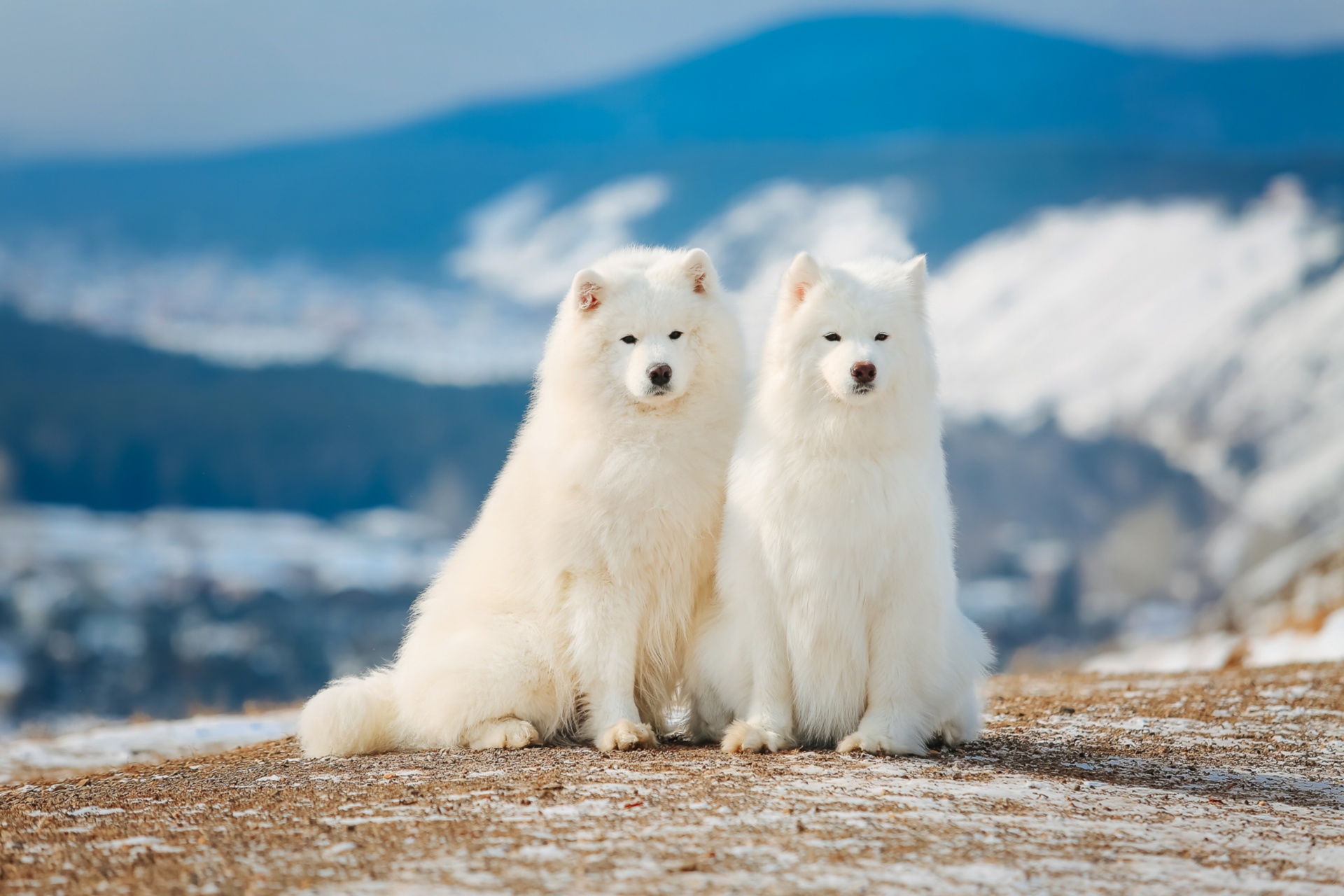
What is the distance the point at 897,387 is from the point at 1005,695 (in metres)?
3.61

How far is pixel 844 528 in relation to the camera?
4.97 metres

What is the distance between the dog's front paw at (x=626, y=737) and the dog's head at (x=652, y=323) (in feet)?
4.90

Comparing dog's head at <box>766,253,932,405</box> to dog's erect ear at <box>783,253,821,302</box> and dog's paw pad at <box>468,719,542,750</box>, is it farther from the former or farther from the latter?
dog's paw pad at <box>468,719,542,750</box>

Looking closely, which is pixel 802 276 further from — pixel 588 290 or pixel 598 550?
pixel 598 550

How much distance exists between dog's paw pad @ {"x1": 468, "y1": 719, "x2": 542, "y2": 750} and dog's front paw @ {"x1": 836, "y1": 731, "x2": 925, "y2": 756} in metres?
1.48

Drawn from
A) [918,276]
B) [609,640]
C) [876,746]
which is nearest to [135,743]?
[609,640]

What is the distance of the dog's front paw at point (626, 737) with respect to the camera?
5.23 m

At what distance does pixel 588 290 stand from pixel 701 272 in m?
0.55

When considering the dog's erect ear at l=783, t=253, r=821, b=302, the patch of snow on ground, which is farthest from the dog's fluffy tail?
the dog's erect ear at l=783, t=253, r=821, b=302

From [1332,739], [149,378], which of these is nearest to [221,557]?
[149,378]

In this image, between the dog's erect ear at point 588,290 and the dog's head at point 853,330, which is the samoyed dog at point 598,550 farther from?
the dog's head at point 853,330

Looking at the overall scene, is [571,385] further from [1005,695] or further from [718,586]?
[1005,695]

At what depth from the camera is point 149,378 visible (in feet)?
127

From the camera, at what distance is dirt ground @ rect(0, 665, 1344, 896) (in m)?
3.21
